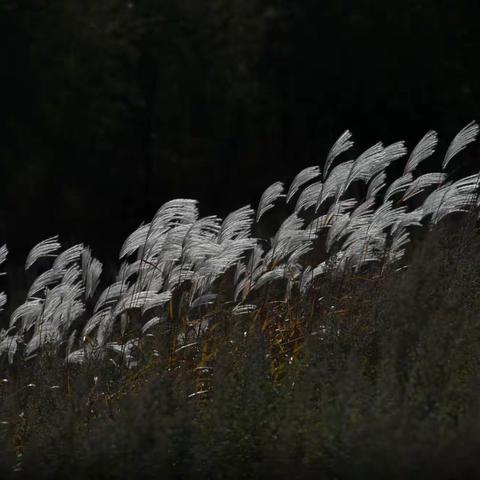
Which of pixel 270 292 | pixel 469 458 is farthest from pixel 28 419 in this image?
pixel 469 458

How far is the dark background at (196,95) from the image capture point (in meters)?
19.0

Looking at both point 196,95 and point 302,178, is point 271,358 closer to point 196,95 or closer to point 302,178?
point 302,178

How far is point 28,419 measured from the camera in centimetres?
516

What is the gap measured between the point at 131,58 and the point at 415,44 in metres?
4.79

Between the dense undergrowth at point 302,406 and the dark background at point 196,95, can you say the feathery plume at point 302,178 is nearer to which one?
the dense undergrowth at point 302,406

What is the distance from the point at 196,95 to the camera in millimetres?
20688

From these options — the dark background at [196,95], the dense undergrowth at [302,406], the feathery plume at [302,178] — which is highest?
the dark background at [196,95]

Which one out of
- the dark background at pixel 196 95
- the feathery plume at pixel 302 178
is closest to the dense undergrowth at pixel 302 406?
the feathery plume at pixel 302 178

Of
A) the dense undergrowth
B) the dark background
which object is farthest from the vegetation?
the dark background

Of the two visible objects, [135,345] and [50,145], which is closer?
[135,345]

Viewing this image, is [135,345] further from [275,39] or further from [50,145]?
[275,39]

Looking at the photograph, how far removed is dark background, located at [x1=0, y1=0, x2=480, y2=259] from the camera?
62.3 ft

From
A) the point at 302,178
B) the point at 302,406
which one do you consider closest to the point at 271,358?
the point at 302,406

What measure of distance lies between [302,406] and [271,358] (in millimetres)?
1223
